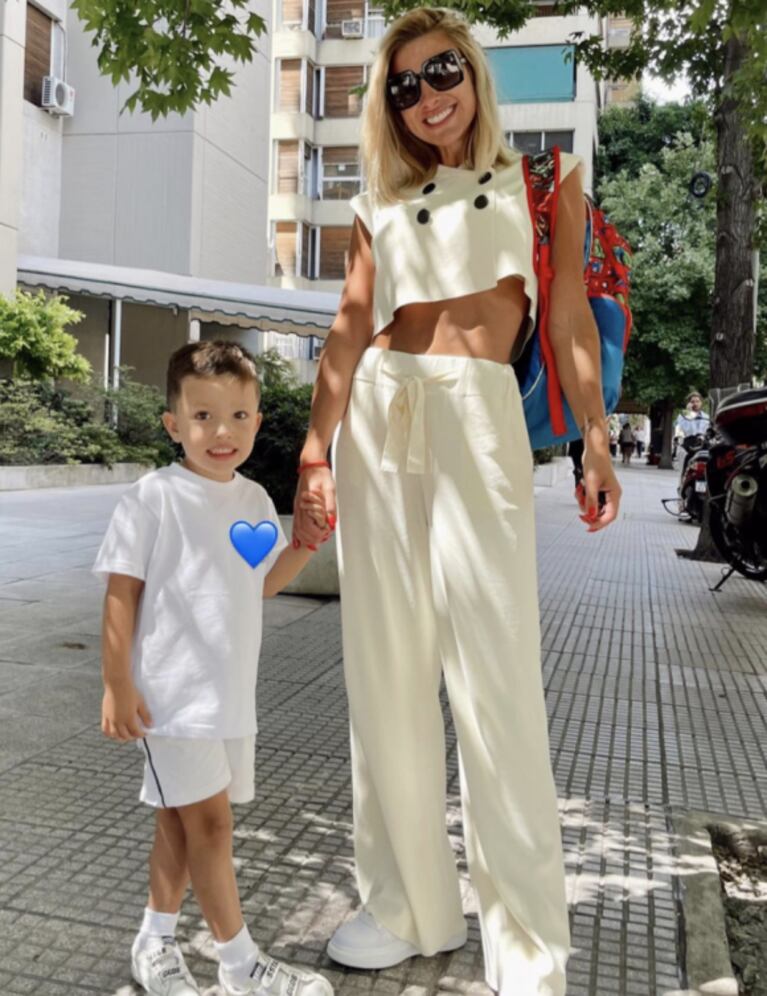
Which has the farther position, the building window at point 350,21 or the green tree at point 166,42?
the building window at point 350,21

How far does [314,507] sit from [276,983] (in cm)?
96

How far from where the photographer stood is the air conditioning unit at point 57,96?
20.8 m

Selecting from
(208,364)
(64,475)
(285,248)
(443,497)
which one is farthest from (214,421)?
(285,248)

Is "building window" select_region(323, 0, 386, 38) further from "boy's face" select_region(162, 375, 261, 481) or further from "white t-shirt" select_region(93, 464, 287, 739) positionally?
"white t-shirt" select_region(93, 464, 287, 739)

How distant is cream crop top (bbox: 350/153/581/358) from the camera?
219cm

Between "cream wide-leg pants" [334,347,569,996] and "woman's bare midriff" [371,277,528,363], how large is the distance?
0.13 ft

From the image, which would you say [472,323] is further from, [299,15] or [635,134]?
[635,134]

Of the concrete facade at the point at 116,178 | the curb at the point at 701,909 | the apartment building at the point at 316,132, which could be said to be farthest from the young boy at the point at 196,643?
the apartment building at the point at 316,132

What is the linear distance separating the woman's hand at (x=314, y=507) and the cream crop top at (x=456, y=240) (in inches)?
14.2

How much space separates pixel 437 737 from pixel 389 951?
1.60ft

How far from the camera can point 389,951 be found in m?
2.31

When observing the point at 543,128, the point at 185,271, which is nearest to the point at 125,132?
the point at 185,271

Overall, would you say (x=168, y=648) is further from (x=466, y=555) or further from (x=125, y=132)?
(x=125, y=132)

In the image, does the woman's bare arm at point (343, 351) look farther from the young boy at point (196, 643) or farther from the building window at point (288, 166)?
the building window at point (288, 166)
